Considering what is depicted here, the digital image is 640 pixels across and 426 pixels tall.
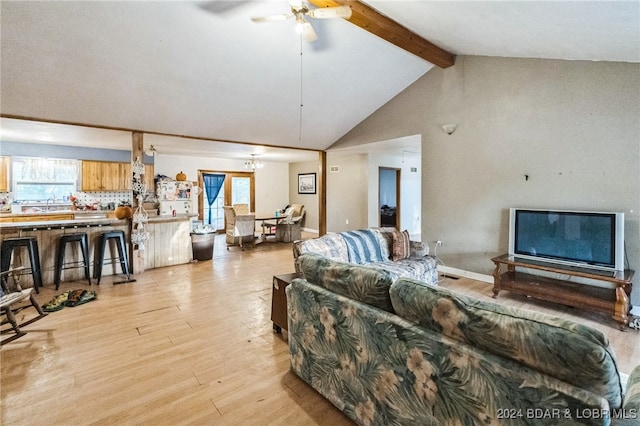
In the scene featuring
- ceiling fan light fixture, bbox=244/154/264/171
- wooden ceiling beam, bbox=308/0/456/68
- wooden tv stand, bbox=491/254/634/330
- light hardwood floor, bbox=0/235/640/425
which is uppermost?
wooden ceiling beam, bbox=308/0/456/68

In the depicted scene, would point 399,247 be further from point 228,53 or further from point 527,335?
point 228,53

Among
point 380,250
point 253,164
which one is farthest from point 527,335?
point 253,164

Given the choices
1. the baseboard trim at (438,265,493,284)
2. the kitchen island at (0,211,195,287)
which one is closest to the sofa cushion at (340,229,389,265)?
the baseboard trim at (438,265,493,284)

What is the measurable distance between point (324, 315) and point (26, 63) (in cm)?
415

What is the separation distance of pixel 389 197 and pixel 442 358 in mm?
7921

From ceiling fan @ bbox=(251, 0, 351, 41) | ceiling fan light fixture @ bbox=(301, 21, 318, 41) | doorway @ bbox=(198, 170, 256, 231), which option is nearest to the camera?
ceiling fan @ bbox=(251, 0, 351, 41)

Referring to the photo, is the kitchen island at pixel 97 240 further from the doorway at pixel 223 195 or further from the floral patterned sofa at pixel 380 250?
the floral patterned sofa at pixel 380 250

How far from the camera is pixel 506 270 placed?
4152 millimetres

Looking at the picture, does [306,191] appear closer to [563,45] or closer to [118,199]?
[118,199]

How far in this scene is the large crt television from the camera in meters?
3.14

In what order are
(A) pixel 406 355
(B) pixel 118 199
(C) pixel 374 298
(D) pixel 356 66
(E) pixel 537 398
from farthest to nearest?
(B) pixel 118 199 < (D) pixel 356 66 < (C) pixel 374 298 < (A) pixel 406 355 < (E) pixel 537 398

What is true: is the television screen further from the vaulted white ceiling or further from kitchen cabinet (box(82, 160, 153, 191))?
kitchen cabinet (box(82, 160, 153, 191))

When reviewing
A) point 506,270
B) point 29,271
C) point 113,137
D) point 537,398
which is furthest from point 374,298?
point 113,137

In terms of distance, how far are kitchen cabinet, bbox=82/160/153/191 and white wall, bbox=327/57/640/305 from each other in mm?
6453
